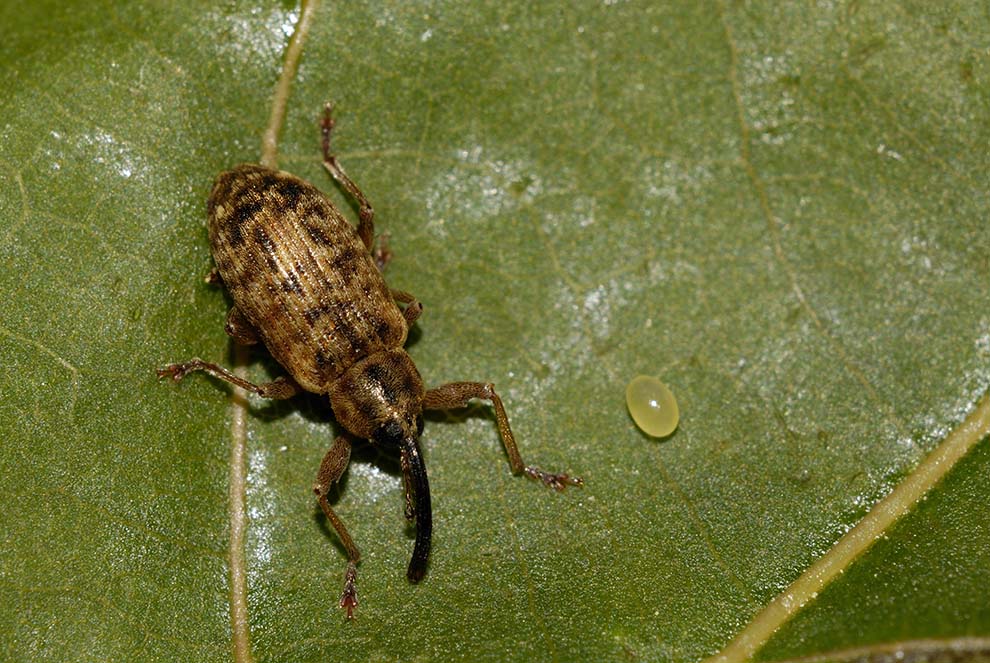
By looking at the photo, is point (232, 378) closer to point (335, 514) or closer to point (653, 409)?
point (335, 514)

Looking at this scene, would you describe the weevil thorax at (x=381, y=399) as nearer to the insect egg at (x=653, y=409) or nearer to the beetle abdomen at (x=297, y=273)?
the beetle abdomen at (x=297, y=273)

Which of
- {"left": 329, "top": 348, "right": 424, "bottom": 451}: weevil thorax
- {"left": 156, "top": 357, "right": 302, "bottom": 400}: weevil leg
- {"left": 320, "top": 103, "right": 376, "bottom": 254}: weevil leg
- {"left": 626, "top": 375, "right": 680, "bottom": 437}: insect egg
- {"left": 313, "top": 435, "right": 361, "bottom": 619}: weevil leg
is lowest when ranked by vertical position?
{"left": 313, "top": 435, "right": 361, "bottom": 619}: weevil leg

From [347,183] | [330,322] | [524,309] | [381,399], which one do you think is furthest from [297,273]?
[524,309]

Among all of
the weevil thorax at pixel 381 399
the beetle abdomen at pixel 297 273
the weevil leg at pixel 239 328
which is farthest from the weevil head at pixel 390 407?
the weevil leg at pixel 239 328

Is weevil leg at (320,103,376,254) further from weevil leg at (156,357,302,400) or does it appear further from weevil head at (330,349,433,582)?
weevil leg at (156,357,302,400)

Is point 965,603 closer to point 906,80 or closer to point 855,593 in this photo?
point 855,593

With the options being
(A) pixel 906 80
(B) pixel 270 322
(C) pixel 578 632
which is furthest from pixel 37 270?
(A) pixel 906 80

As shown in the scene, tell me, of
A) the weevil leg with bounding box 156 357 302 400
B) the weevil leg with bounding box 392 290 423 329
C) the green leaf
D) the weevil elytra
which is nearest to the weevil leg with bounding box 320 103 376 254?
the weevil elytra
